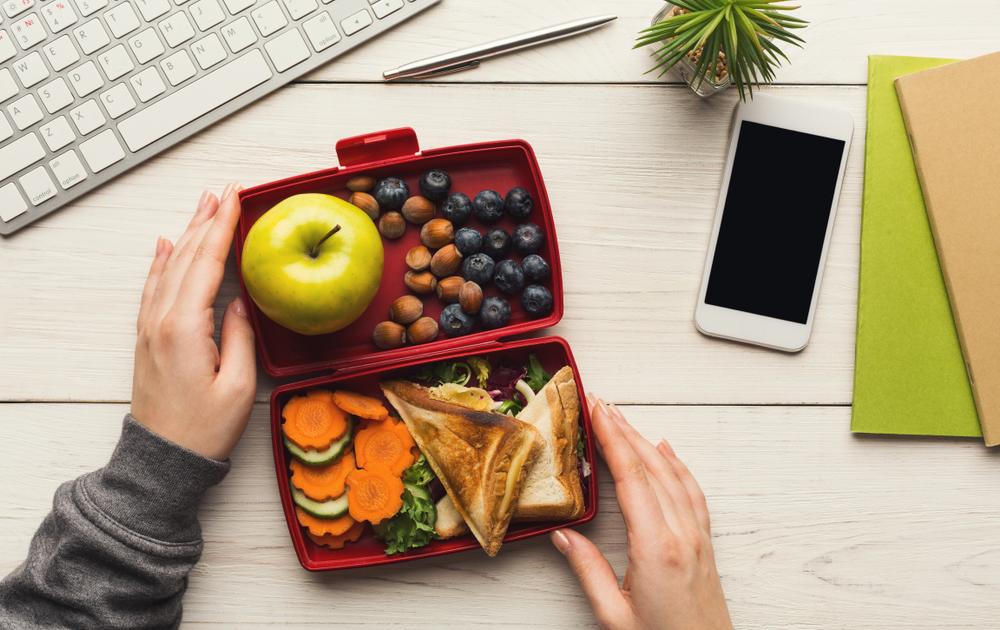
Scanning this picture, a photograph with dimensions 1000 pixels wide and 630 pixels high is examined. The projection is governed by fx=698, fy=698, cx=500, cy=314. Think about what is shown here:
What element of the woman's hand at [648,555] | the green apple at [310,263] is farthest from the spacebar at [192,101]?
the woman's hand at [648,555]

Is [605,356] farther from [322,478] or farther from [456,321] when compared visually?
[322,478]

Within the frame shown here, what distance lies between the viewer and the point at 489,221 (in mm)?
950

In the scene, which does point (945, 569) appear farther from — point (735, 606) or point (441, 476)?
point (441, 476)

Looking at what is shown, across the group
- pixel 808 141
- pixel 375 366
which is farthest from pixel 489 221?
pixel 808 141

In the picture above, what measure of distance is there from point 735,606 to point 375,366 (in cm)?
63

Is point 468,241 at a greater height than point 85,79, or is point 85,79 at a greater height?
point 85,79

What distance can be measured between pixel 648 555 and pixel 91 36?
3.31 feet

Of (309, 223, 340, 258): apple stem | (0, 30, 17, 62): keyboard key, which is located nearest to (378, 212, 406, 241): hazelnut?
(309, 223, 340, 258): apple stem

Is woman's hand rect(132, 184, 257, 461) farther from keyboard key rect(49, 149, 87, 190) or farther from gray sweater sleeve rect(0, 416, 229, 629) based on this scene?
keyboard key rect(49, 149, 87, 190)

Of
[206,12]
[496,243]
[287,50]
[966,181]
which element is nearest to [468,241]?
[496,243]

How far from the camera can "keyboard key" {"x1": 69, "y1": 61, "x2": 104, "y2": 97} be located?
92cm

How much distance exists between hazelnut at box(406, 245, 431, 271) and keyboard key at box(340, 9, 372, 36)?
1.04 ft

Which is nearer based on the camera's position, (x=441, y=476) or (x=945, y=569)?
(x=441, y=476)

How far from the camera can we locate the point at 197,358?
0.88 metres
